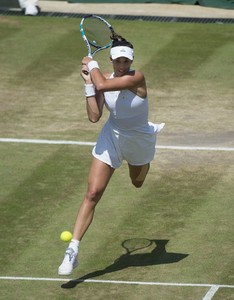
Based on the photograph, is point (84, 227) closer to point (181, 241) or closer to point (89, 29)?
point (181, 241)

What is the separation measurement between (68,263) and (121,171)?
4.00m

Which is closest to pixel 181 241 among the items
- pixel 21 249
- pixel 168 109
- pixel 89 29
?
pixel 21 249

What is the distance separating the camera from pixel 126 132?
14.5 meters

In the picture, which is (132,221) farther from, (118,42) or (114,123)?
(118,42)

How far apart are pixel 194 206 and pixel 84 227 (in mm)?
2446

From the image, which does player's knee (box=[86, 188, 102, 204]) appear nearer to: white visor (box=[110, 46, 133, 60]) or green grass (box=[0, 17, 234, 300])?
green grass (box=[0, 17, 234, 300])

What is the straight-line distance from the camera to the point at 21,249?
1490 cm

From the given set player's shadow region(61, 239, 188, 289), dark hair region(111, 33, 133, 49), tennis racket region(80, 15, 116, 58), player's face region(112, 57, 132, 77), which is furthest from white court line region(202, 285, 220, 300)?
tennis racket region(80, 15, 116, 58)

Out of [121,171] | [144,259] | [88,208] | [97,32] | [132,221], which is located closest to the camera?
[88,208]

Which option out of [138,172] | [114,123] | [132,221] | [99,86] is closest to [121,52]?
[99,86]

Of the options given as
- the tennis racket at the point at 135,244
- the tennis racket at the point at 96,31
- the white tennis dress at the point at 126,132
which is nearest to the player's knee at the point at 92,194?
the white tennis dress at the point at 126,132

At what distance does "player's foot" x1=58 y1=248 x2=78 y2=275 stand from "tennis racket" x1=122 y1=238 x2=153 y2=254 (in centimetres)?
104

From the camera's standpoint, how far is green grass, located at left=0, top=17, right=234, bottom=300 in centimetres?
1435

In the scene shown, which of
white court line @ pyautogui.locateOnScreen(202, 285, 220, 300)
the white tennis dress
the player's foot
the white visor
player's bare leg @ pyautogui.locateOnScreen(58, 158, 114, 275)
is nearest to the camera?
white court line @ pyautogui.locateOnScreen(202, 285, 220, 300)
